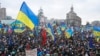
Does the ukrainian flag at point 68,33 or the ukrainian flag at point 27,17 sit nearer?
the ukrainian flag at point 27,17

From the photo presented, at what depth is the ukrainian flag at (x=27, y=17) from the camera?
22.0 metres

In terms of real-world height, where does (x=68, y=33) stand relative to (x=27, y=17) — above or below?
below

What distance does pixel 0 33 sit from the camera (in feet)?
122

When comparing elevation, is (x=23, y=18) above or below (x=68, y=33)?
above

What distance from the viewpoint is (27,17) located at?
22.4 metres

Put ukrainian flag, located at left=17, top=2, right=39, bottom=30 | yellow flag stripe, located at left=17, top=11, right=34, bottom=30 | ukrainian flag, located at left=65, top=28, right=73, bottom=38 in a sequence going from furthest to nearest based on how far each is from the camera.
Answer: ukrainian flag, located at left=65, top=28, right=73, bottom=38 → yellow flag stripe, located at left=17, top=11, right=34, bottom=30 → ukrainian flag, located at left=17, top=2, right=39, bottom=30

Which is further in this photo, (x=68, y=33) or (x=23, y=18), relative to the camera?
(x=68, y=33)

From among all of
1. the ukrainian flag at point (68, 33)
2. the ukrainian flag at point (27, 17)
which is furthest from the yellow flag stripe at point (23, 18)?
the ukrainian flag at point (68, 33)

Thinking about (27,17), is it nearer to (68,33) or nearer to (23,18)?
(23,18)

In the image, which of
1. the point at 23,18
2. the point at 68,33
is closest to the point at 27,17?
the point at 23,18

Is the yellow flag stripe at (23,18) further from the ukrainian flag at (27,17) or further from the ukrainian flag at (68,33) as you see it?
the ukrainian flag at (68,33)

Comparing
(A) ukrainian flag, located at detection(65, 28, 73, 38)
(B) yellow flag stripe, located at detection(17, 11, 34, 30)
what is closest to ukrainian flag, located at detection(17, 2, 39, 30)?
(B) yellow flag stripe, located at detection(17, 11, 34, 30)

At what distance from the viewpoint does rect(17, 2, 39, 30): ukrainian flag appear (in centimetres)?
2197

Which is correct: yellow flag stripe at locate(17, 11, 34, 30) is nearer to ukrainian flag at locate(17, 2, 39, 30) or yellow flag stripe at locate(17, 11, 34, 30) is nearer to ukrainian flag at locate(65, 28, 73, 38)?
ukrainian flag at locate(17, 2, 39, 30)
